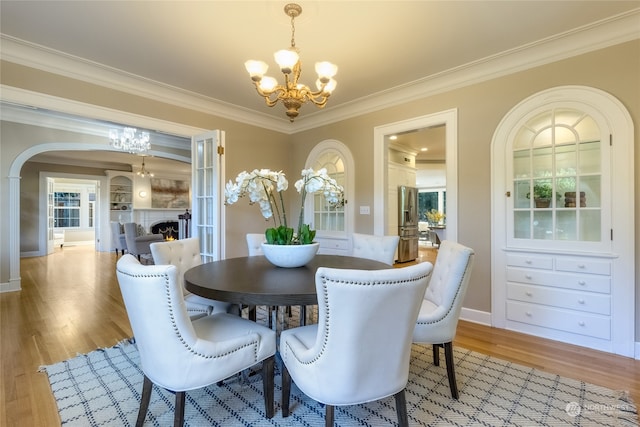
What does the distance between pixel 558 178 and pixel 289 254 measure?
7.91ft

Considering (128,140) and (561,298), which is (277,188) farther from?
(128,140)

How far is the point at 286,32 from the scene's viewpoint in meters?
2.36

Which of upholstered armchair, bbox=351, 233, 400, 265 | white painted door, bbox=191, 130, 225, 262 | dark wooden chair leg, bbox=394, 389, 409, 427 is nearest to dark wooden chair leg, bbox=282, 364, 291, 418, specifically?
dark wooden chair leg, bbox=394, 389, 409, 427

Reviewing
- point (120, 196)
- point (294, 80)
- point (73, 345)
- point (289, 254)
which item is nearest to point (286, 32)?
point (294, 80)

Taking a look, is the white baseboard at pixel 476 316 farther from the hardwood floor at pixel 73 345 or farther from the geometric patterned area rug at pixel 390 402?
the geometric patterned area rug at pixel 390 402

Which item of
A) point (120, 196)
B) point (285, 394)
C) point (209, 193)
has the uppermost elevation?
point (120, 196)

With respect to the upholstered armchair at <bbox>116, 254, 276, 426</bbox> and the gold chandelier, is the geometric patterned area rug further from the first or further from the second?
the gold chandelier

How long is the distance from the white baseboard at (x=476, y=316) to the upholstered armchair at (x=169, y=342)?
2.43 metres

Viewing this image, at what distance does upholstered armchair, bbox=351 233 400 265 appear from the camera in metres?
2.56

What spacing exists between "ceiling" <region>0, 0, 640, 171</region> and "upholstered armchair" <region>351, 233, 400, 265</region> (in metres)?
1.67

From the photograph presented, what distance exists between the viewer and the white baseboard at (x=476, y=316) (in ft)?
9.50

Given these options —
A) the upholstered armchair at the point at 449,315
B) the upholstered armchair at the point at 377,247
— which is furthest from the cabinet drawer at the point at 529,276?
the upholstered armchair at the point at 449,315

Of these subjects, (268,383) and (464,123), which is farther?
(464,123)

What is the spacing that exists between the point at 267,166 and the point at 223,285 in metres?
3.19
